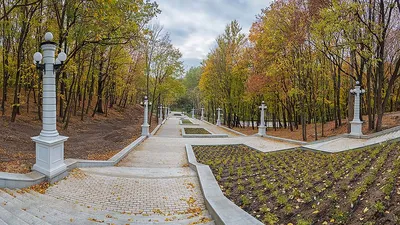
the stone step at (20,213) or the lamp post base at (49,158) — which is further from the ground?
the lamp post base at (49,158)

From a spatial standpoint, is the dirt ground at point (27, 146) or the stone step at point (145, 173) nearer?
the stone step at point (145, 173)

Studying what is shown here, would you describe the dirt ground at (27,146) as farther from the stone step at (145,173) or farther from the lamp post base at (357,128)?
the lamp post base at (357,128)

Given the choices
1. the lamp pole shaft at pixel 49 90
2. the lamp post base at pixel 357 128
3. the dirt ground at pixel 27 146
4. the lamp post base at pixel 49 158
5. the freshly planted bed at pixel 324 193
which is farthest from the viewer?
the lamp post base at pixel 357 128

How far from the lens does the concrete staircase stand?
3.39 metres

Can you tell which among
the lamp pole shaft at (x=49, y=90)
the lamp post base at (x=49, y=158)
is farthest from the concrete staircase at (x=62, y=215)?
the lamp pole shaft at (x=49, y=90)

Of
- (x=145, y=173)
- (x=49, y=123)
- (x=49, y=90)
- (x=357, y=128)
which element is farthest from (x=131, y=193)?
(x=357, y=128)

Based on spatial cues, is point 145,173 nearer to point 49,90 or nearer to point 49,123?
point 49,123

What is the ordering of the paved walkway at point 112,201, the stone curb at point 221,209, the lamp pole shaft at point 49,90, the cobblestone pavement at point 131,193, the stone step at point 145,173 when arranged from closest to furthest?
the stone curb at point 221,209 < the paved walkway at point 112,201 < the cobblestone pavement at point 131,193 < the lamp pole shaft at point 49,90 < the stone step at point 145,173

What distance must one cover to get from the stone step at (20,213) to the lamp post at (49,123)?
5.38ft

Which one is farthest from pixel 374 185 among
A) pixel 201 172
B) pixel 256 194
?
pixel 201 172

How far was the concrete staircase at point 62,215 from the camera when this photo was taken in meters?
3.39

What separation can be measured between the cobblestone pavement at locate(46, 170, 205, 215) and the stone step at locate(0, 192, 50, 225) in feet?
2.83

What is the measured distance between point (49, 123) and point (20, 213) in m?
2.83

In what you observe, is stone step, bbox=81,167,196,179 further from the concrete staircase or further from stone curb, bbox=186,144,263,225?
the concrete staircase
